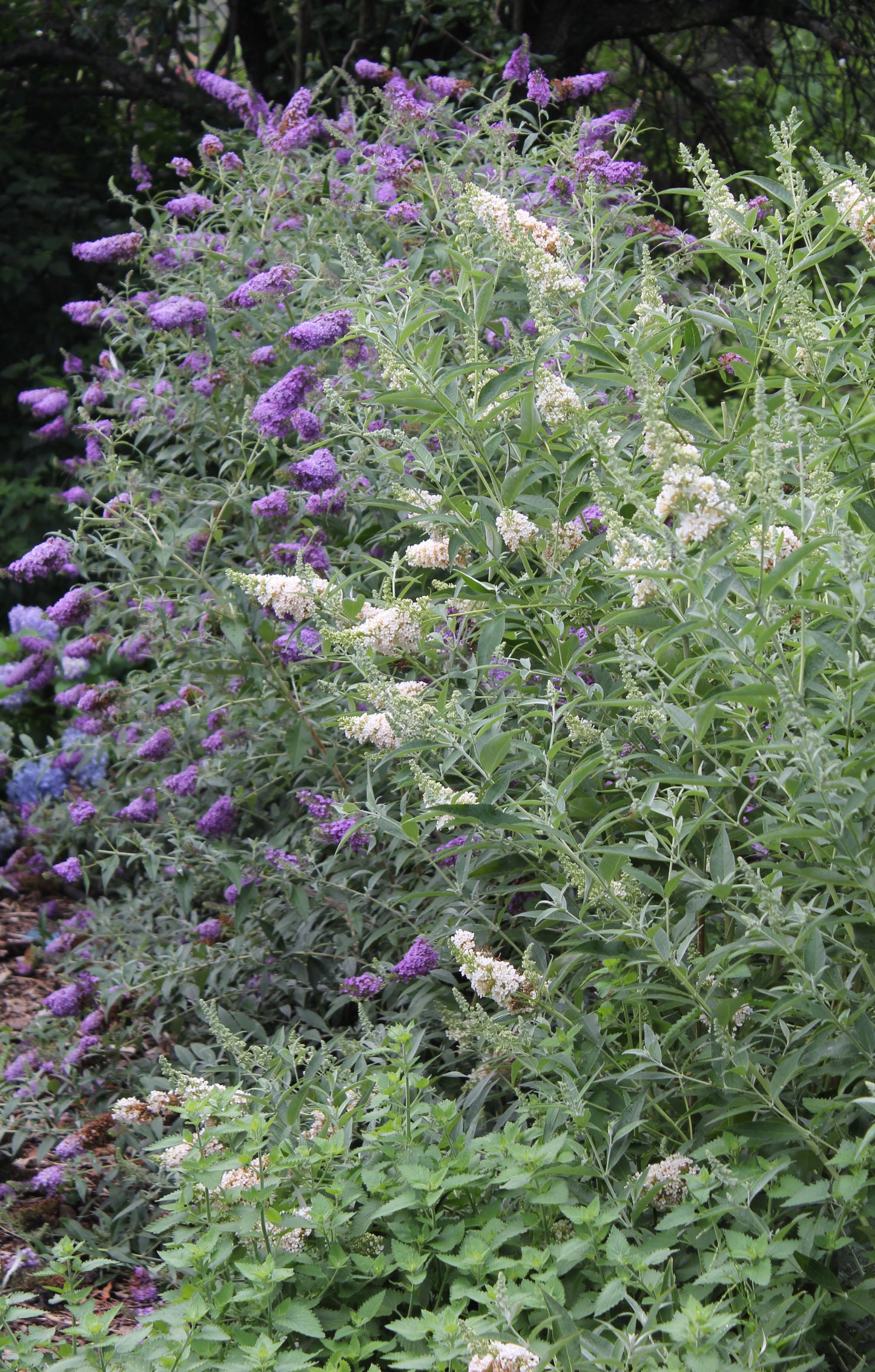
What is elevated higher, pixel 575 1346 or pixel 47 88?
pixel 47 88

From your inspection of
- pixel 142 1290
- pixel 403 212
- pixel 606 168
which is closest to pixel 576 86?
pixel 606 168

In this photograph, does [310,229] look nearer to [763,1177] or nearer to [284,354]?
[284,354]

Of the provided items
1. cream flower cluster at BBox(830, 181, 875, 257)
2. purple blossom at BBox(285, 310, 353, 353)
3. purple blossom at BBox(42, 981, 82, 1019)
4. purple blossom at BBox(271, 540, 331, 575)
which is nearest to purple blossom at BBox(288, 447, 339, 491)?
purple blossom at BBox(271, 540, 331, 575)

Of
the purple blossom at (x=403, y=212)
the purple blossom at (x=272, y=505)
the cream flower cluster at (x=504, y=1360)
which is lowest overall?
the cream flower cluster at (x=504, y=1360)

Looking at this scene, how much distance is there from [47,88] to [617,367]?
670cm

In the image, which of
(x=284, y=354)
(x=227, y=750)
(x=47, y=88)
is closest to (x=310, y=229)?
(x=284, y=354)

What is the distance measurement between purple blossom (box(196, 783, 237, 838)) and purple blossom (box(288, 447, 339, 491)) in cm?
86

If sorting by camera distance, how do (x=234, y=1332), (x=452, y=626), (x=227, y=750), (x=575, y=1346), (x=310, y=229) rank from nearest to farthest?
(x=575, y=1346) → (x=234, y=1332) → (x=452, y=626) → (x=227, y=750) → (x=310, y=229)

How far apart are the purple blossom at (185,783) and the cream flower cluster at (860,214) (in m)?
2.13

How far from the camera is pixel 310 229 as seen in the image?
12.7ft

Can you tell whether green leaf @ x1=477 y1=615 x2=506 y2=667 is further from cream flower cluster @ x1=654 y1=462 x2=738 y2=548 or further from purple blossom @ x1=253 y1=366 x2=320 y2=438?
purple blossom @ x1=253 y1=366 x2=320 y2=438

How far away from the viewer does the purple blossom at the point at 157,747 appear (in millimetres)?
3539

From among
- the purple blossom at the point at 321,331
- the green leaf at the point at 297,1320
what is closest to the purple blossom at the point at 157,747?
the purple blossom at the point at 321,331

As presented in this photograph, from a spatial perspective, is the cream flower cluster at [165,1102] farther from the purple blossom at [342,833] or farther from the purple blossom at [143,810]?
the purple blossom at [143,810]
